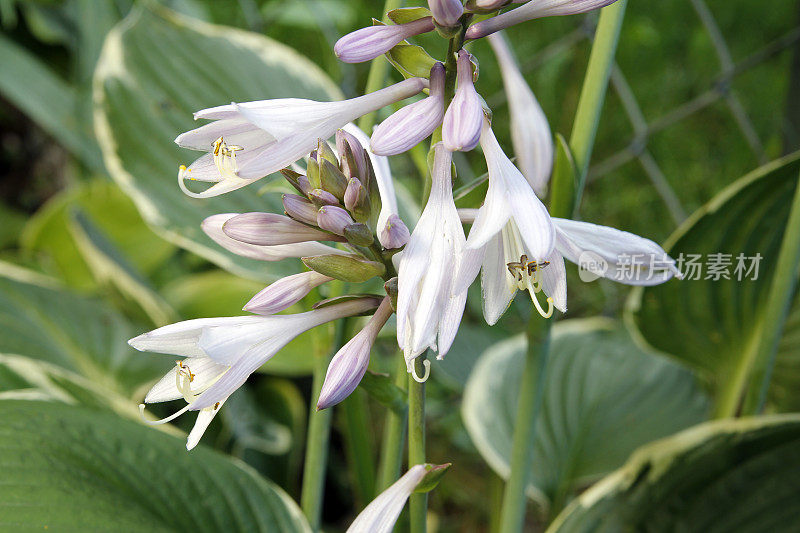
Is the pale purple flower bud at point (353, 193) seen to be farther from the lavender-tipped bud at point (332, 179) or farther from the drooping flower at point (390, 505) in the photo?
the drooping flower at point (390, 505)

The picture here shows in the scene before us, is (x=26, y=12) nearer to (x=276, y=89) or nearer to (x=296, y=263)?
(x=276, y=89)

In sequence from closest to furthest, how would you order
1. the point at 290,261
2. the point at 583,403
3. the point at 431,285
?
the point at 431,285, the point at 290,261, the point at 583,403

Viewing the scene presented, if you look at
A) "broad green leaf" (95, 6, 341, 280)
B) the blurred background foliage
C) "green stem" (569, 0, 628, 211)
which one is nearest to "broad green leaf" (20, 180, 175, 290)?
the blurred background foliage

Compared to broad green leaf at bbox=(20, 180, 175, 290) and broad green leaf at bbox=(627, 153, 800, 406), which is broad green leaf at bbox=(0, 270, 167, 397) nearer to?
broad green leaf at bbox=(20, 180, 175, 290)

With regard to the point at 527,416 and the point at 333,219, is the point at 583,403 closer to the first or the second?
the point at 527,416

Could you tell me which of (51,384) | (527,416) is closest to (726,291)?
(527,416)

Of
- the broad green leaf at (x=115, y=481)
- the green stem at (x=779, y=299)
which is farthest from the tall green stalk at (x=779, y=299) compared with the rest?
the broad green leaf at (x=115, y=481)

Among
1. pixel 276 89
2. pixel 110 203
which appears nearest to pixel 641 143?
pixel 276 89
